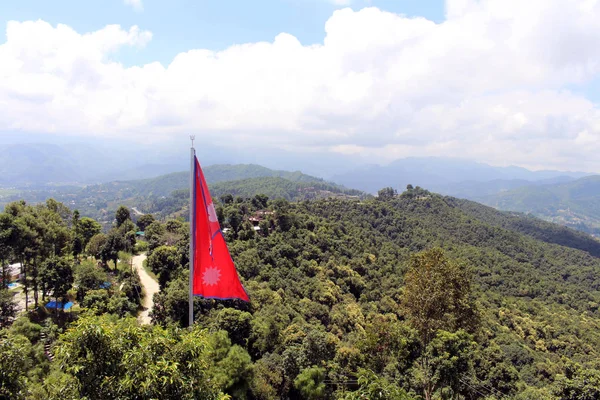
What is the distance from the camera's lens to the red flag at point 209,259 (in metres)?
7.50

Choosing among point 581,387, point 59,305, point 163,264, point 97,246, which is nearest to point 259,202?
point 97,246

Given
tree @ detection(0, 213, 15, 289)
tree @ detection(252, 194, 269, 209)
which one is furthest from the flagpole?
tree @ detection(252, 194, 269, 209)

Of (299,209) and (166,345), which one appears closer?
(166,345)

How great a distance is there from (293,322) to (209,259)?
17.0 meters

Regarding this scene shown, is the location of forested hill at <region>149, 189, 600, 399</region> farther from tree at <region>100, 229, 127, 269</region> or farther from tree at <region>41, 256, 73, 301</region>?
tree at <region>41, 256, 73, 301</region>

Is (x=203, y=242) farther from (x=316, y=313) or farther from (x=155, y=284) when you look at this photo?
(x=155, y=284)

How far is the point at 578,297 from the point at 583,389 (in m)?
52.5

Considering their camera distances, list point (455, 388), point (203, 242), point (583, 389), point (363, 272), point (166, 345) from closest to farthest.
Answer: point (166, 345) < point (203, 242) < point (583, 389) < point (455, 388) < point (363, 272)

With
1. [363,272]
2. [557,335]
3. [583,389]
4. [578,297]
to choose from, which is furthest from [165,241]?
[578,297]

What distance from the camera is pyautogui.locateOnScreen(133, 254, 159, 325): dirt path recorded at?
74.8ft

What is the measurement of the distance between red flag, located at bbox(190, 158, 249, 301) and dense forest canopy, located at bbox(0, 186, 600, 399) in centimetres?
103

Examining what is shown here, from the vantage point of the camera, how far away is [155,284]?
95.7 feet

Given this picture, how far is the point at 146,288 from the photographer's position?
91.8 ft

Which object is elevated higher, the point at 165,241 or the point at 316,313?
the point at 165,241
